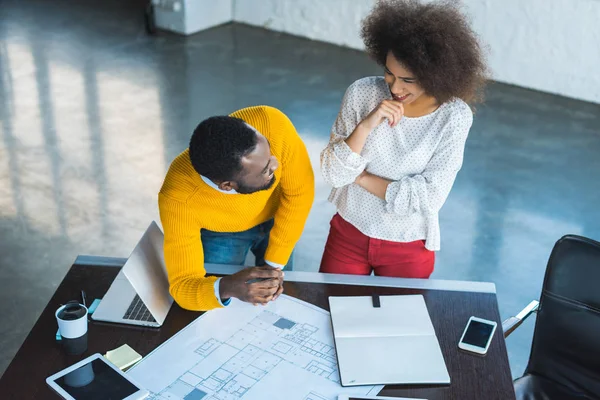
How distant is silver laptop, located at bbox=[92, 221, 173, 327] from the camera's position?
2.03 metres

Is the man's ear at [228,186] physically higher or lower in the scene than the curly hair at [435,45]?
lower

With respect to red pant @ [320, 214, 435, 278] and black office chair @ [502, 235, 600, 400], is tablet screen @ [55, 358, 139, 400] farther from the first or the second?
black office chair @ [502, 235, 600, 400]

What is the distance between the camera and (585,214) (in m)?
4.36

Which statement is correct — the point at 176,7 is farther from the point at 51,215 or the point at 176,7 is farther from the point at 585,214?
the point at 585,214

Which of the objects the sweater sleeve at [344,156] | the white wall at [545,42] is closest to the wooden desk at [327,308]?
the sweater sleeve at [344,156]

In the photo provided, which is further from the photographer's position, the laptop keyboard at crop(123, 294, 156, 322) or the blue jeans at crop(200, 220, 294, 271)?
the blue jeans at crop(200, 220, 294, 271)

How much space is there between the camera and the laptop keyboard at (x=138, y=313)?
2.07 m

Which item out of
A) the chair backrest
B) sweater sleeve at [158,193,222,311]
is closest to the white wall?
the chair backrest

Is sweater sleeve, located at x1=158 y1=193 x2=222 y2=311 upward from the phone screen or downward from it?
upward

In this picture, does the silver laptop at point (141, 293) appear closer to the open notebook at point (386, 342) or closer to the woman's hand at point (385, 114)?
the open notebook at point (386, 342)

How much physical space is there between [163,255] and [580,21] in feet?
15.2

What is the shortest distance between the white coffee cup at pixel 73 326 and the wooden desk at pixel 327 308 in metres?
0.02

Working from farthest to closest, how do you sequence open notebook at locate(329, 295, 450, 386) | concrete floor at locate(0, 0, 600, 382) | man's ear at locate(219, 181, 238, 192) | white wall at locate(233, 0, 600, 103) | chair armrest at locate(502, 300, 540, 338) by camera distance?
1. white wall at locate(233, 0, 600, 103)
2. concrete floor at locate(0, 0, 600, 382)
3. chair armrest at locate(502, 300, 540, 338)
4. man's ear at locate(219, 181, 238, 192)
5. open notebook at locate(329, 295, 450, 386)

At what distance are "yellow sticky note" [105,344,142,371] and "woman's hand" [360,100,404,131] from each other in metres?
0.95
